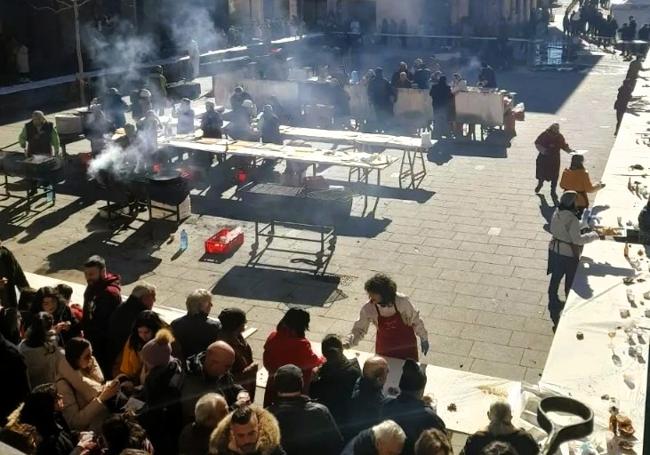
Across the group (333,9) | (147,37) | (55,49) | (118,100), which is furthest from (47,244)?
(333,9)

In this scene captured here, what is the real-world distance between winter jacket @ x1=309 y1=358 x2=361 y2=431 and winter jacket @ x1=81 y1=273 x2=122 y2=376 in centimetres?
195

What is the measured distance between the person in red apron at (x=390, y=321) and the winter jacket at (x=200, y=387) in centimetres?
145

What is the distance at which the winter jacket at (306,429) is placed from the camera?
474cm

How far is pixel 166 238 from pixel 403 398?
728 cm

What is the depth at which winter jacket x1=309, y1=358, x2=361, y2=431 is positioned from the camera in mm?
5273

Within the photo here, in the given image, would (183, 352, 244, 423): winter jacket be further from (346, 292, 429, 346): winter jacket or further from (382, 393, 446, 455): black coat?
(346, 292, 429, 346): winter jacket

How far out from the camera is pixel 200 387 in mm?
5270

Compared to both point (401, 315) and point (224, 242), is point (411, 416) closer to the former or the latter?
point (401, 315)

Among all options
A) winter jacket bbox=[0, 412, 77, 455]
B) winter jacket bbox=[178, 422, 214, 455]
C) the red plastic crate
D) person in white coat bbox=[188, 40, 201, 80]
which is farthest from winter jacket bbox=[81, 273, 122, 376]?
person in white coat bbox=[188, 40, 201, 80]

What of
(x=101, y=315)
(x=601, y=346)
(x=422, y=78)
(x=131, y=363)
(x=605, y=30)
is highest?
Answer: (x=605, y=30)

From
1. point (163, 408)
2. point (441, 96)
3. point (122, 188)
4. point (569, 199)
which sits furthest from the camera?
point (441, 96)

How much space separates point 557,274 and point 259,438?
543cm

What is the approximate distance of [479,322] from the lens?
8961mm

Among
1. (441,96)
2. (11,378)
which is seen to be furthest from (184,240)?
(441,96)
